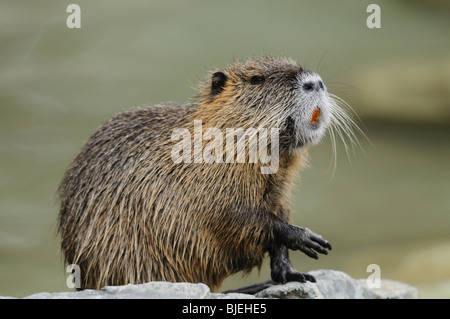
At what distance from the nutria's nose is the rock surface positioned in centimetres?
90

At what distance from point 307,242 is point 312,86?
2.38ft

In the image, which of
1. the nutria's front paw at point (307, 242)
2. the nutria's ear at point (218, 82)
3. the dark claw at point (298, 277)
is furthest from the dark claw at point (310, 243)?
the nutria's ear at point (218, 82)

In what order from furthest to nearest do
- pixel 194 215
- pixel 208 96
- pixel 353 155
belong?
pixel 353 155 → pixel 208 96 → pixel 194 215

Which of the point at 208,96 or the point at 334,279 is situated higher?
the point at 208,96

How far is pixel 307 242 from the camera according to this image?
3484 millimetres

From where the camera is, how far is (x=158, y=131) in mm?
3811

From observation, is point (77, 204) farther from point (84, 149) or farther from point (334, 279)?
point (334, 279)

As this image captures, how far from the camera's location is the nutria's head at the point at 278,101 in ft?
11.7

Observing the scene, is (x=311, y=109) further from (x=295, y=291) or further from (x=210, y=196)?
(x=295, y=291)

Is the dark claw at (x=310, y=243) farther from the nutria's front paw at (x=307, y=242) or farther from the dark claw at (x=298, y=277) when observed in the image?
the dark claw at (x=298, y=277)

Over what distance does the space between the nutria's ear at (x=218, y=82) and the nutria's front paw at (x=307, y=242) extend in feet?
2.64

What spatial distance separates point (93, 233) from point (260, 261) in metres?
0.82
